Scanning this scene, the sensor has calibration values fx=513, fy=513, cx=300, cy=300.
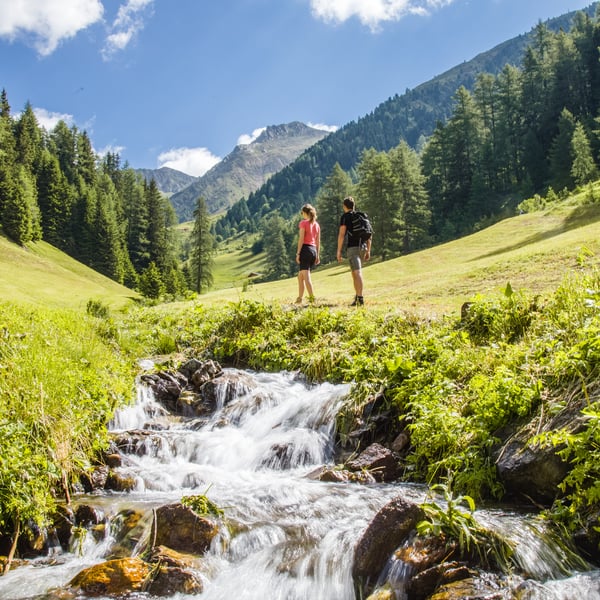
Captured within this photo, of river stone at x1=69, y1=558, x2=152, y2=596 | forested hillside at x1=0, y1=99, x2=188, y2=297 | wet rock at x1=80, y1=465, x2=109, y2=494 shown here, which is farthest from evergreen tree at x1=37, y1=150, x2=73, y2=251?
river stone at x1=69, y1=558, x2=152, y2=596

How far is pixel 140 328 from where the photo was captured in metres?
15.1

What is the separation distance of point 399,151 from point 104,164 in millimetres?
102208

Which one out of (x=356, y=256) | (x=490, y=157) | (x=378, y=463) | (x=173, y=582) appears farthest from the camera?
(x=490, y=157)

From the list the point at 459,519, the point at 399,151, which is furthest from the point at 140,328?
the point at 399,151

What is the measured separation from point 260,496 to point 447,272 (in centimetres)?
1881

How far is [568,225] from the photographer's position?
107 ft

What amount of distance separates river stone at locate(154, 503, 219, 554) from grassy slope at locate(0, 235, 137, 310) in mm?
Result: 35663

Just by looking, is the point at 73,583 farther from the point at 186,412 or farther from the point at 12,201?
the point at 12,201

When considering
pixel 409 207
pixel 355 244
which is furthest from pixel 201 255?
pixel 355 244

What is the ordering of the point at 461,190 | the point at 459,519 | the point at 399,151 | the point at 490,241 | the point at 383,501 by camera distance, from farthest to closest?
the point at 461,190 < the point at 399,151 < the point at 490,241 < the point at 383,501 < the point at 459,519

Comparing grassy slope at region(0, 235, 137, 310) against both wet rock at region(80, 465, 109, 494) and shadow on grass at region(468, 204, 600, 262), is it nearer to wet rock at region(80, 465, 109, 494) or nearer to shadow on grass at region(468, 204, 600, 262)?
shadow on grass at region(468, 204, 600, 262)

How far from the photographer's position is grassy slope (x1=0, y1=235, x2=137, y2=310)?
43.9 meters

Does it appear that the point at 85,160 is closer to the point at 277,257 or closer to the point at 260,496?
the point at 277,257

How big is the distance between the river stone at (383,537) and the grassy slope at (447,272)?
5177mm
